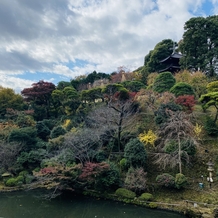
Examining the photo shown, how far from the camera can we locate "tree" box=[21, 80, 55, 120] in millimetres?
24734

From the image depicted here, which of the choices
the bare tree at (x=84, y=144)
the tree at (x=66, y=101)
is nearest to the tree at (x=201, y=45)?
the tree at (x=66, y=101)

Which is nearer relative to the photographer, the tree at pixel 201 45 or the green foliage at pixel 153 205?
the green foliage at pixel 153 205

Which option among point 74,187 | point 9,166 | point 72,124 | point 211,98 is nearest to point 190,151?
point 211,98

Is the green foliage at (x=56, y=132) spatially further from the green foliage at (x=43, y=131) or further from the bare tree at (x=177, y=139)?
the bare tree at (x=177, y=139)

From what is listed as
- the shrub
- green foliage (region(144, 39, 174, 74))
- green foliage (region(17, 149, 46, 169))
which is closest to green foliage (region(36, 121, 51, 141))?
green foliage (region(17, 149, 46, 169))

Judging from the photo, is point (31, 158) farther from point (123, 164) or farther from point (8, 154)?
point (123, 164)

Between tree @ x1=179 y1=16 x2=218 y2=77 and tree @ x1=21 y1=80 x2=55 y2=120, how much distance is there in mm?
17436

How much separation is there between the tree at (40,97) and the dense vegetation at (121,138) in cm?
12

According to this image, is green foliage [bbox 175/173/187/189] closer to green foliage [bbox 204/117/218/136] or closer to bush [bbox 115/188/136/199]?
bush [bbox 115/188/136/199]

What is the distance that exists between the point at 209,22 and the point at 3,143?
25763 mm

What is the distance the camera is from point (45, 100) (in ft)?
85.7

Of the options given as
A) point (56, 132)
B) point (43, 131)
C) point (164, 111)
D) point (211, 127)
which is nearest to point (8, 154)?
point (56, 132)

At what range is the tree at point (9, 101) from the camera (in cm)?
2410

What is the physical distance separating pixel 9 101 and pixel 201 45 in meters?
24.4
